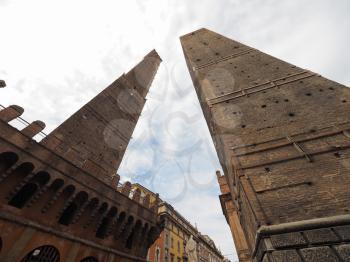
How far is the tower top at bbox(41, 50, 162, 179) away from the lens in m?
10.0

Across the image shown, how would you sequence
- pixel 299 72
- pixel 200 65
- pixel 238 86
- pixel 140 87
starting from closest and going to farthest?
1. pixel 299 72
2. pixel 238 86
3. pixel 200 65
4. pixel 140 87

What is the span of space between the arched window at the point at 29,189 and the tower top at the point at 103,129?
122 cm

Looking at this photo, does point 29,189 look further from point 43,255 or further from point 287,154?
point 287,154

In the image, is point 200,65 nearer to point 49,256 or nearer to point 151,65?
point 49,256

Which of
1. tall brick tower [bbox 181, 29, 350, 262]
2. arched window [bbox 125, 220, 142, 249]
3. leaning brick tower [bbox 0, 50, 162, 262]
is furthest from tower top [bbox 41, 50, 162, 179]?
tall brick tower [bbox 181, 29, 350, 262]

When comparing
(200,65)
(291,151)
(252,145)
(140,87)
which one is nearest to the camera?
(291,151)

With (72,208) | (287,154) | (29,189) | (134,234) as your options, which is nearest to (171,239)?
(134,234)

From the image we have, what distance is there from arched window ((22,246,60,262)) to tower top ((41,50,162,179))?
342 cm

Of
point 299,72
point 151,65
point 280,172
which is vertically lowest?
point 280,172

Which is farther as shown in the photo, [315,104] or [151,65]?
[151,65]

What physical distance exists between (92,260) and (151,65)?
2349 cm

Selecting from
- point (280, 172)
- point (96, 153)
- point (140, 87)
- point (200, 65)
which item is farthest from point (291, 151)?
point (140, 87)

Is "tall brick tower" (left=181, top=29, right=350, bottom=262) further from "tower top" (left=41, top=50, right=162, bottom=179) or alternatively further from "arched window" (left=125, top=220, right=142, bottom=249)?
"tower top" (left=41, top=50, right=162, bottom=179)

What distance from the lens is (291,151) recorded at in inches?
212
